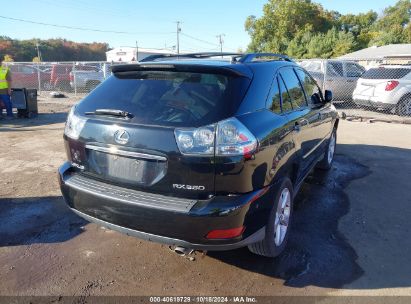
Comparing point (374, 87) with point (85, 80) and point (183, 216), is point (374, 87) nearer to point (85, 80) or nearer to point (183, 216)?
point (183, 216)

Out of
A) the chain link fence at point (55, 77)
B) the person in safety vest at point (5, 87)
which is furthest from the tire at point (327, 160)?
the chain link fence at point (55, 77)

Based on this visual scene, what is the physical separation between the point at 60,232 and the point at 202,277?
1697 mm

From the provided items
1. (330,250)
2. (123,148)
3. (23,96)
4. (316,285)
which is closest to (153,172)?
(123,148)

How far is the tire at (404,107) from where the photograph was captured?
11773mm

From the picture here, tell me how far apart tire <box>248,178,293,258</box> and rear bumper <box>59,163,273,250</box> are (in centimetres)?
13

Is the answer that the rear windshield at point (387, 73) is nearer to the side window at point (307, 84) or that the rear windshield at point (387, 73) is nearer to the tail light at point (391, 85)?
the tail light at point (391, 85)

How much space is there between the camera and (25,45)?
235 feet

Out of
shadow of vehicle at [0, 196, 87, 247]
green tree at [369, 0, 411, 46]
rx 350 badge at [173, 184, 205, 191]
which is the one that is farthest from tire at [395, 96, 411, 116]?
green tree at [369, 0, 411, 46]

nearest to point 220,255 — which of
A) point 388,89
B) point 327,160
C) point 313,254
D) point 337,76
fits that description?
point 313,254

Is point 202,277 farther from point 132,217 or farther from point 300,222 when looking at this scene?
point 300,222

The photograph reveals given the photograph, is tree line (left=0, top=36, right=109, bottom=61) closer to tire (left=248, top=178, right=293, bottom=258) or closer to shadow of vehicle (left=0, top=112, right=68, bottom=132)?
shadow of vehicle (left=0, top=112, right=68, bottom=132)

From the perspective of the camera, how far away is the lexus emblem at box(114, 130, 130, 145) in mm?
2754

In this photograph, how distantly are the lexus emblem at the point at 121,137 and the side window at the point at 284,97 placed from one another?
156cm

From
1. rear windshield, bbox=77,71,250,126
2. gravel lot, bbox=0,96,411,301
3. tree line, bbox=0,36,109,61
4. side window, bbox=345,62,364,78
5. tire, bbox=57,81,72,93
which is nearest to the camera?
rear windshield, bbox=77,71,250,126
